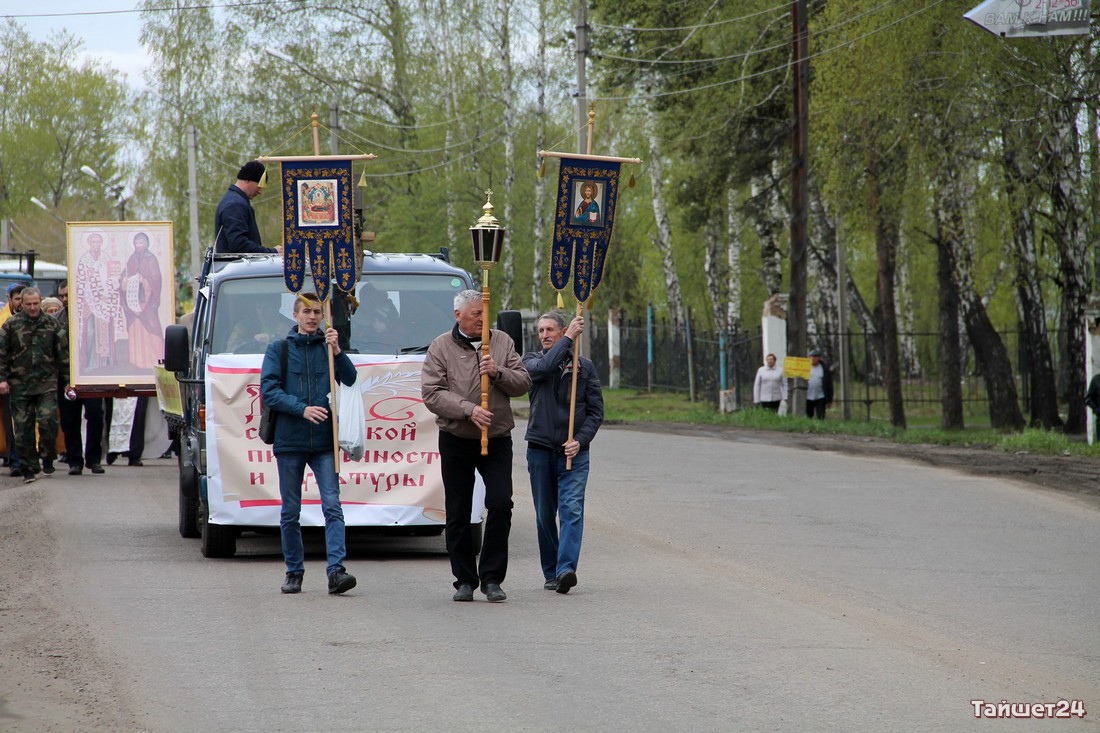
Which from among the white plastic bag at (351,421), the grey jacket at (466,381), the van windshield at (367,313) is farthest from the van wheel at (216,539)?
the grey jacket at (466,381)

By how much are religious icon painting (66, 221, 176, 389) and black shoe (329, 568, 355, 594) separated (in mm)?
9128

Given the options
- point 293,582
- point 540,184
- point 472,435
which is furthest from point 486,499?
point 540,184

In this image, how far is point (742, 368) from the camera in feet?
117

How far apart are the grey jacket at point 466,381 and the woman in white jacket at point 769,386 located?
22.1 meters

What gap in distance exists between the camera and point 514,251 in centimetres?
4712

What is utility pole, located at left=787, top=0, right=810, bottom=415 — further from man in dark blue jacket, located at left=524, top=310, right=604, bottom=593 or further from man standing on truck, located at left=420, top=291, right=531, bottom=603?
man standing on truck, located at left=420, top=291, right=531, bottom=603

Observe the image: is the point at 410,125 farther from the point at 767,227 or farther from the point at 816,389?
the point at 816,389

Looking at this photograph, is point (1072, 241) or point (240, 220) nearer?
point (240, 220)

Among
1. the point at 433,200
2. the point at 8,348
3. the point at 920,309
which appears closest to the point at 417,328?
the point at 8,348

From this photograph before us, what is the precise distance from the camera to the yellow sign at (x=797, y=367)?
29609mm

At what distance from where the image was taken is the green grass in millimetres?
22750

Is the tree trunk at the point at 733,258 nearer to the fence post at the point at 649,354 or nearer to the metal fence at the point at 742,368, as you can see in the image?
the metal fence at the point at 742,368

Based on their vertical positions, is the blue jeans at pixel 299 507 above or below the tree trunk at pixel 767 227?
below

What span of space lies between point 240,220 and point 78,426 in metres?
6.06
